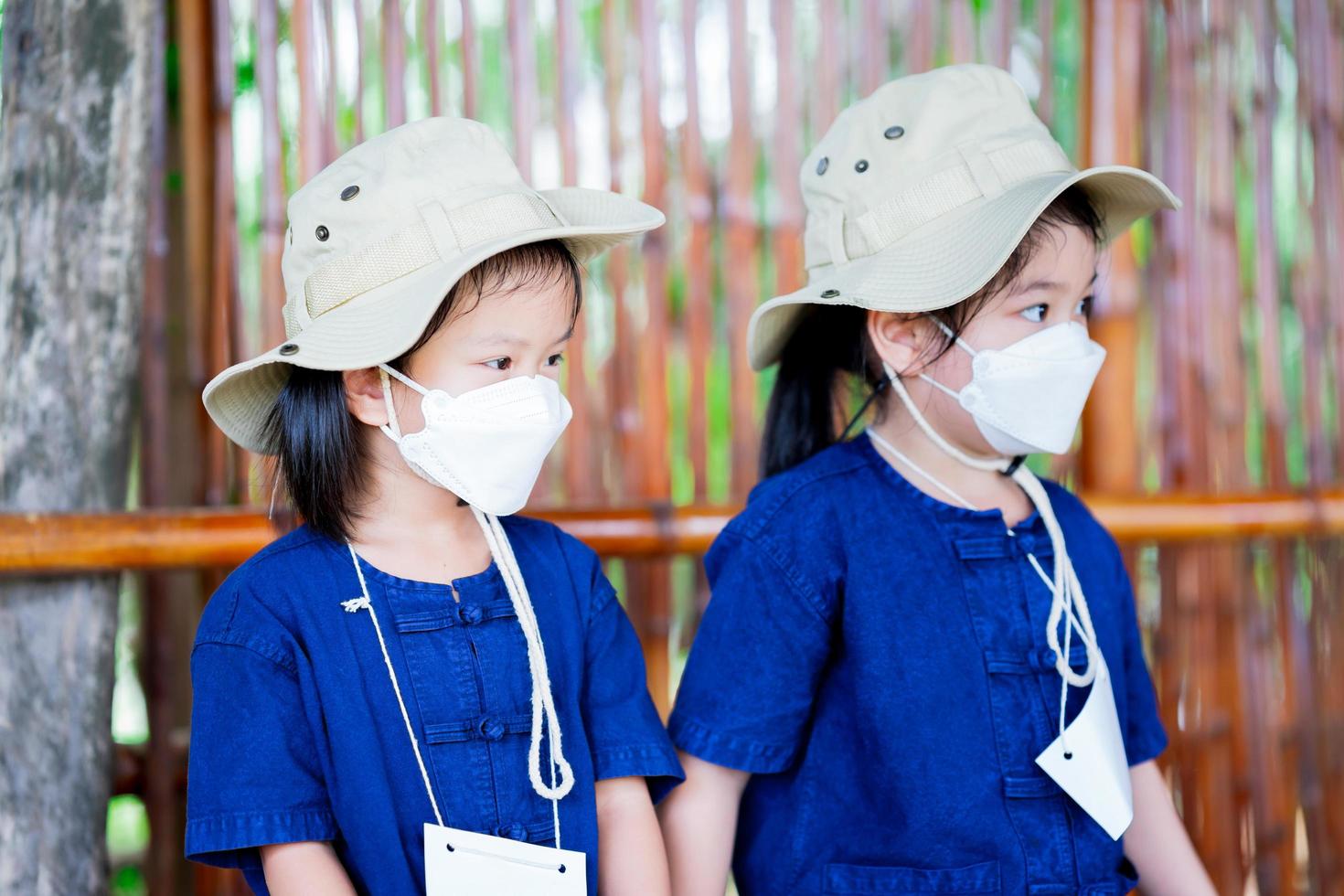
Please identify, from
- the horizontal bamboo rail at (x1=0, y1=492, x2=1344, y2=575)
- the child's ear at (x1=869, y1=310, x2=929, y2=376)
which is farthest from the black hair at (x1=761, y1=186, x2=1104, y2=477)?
the horizontal bamboo rail at (x1=0, y1=492, x2=1344, y2=575)

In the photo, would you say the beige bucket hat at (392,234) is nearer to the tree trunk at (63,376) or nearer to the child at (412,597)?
the child at (412,597)

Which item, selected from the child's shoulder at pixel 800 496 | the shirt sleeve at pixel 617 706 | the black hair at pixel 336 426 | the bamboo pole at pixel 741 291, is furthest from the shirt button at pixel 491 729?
the bamboo pole at pixel 741 291

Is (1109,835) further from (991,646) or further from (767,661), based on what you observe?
(767,661)

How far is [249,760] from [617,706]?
402 millimetres

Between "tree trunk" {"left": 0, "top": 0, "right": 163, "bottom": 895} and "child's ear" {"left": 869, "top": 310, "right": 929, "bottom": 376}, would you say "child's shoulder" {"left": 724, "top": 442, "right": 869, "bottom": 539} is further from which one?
"tree trunk" {"left": 0, "top": 0, "right": 163, "bottom": 895}

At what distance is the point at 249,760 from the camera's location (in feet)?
3.82

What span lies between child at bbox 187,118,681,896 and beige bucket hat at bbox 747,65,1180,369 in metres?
0.26

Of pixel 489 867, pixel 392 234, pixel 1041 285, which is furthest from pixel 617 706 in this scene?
pixel 1041 285

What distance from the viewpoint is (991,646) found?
1.42 metres

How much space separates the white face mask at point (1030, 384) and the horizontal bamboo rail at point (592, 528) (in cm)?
57

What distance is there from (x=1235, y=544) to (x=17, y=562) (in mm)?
2031

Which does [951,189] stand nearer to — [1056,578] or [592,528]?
[1056,578]

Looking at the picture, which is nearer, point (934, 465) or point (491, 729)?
point (491, 729)

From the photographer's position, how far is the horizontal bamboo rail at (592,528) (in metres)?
1.52
